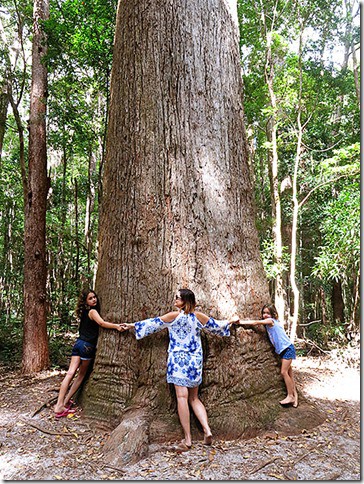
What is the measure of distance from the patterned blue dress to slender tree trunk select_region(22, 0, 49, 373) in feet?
13.2

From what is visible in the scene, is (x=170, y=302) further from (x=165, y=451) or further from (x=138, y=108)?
(x=138, y=108)

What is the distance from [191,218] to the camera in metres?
3.83

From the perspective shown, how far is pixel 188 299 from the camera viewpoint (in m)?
3.51

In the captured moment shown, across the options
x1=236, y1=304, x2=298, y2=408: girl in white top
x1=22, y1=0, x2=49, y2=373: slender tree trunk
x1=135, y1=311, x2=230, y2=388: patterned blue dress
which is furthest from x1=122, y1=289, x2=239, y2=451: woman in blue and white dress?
x1=22, y1=0, x2=49, y2=373: slender tree trunk

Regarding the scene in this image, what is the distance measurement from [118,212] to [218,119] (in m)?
1.53

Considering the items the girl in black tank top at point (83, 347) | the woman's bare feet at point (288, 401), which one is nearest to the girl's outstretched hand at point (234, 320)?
the woman's bare feet at point (288, 401)

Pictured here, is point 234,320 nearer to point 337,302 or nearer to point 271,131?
point 271,131

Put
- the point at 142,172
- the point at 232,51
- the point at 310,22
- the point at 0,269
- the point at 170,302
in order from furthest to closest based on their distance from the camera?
the point at 0,269, the point at 310,22, the point at 232,51, the point at 142,172, the point at 170,302

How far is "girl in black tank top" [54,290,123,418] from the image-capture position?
397 cm

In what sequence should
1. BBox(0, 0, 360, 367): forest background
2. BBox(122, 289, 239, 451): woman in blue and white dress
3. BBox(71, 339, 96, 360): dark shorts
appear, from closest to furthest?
1. BBox(122, 289, 239, 451): woman in blue and white dress
2. BBox(71, 339, 96, 360): dark shorts
3. BBox(0, 0, 360, 367): forest background

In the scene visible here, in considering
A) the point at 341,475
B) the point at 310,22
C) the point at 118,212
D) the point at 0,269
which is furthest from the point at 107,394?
the point at 0,269

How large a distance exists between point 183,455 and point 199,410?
1.36 feet

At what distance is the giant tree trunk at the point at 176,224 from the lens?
142 inches

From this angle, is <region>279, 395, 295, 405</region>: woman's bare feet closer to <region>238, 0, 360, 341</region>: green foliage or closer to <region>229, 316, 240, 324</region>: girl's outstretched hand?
<region>229, 316, 240, 324</region>: girl's outstretched hand
